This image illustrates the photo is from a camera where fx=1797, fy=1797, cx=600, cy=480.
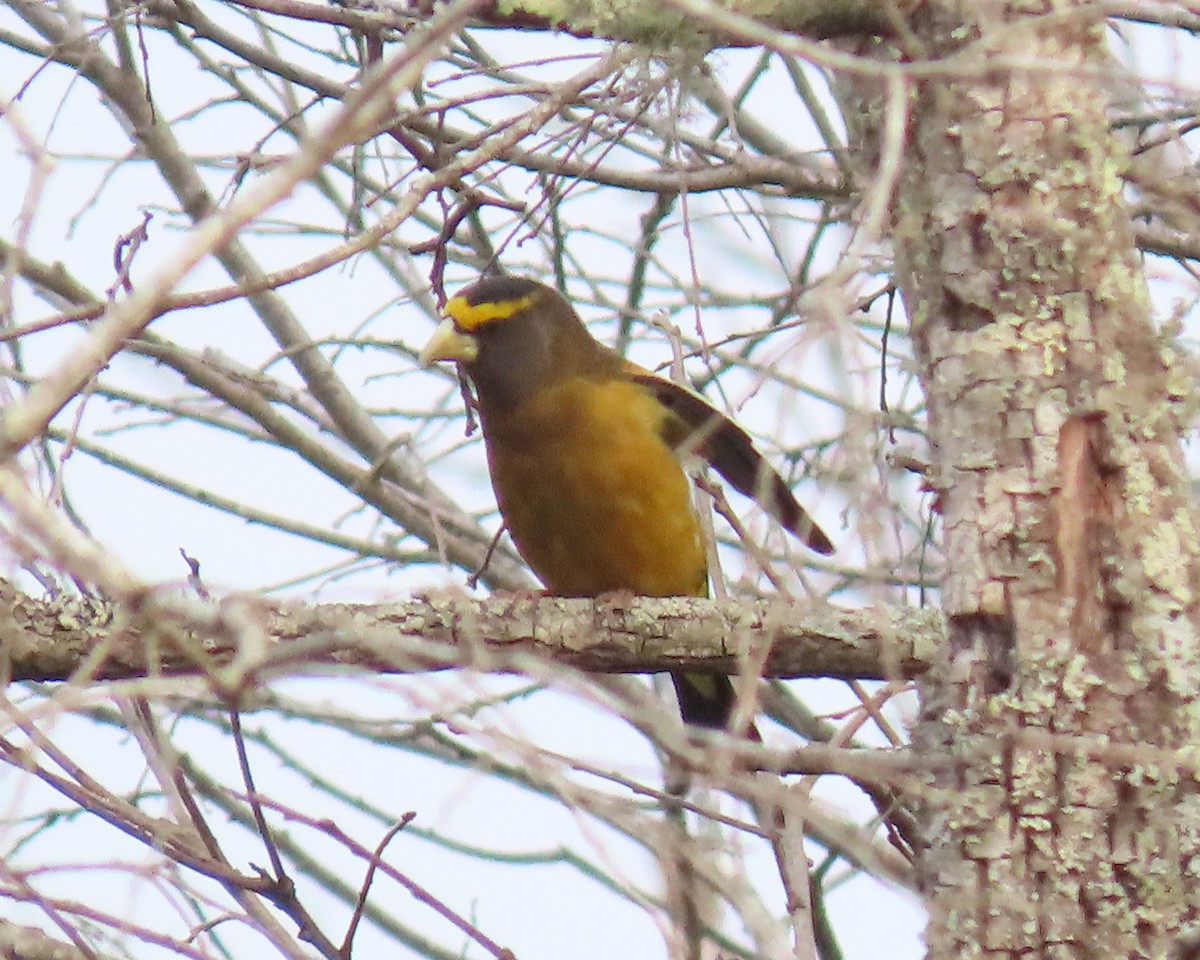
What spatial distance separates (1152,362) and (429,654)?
136cm

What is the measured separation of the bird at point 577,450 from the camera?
451 centimetres

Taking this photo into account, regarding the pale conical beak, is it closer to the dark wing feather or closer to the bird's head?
the bird's head

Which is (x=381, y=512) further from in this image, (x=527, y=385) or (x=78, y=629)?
(x=78, y=629)

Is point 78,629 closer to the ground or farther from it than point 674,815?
closer to the ground

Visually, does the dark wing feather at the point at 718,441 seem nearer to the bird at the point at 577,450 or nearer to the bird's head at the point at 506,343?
the bird at the point at 577,450

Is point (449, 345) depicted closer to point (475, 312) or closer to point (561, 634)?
point (475, 312)

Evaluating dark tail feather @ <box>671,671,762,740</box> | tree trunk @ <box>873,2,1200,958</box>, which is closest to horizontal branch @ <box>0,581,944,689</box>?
tree trunk @ <box>873,2,1200,958</box>

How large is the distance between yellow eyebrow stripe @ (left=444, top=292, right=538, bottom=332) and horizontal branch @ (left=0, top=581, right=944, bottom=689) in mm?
1467


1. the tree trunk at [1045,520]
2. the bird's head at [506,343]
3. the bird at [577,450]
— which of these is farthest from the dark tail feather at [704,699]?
the tree trunk at [1045,520]

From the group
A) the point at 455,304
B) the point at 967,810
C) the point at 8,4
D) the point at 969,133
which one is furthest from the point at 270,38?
the point at 967,810

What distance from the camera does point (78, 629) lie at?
2.95 meters

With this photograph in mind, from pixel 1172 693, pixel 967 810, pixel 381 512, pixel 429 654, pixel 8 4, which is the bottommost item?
pixel 429 654

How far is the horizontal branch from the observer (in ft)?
9.46

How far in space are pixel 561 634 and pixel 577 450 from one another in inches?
51.8
